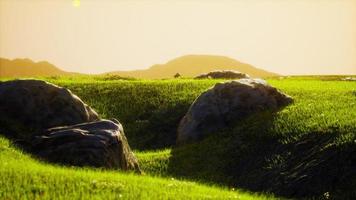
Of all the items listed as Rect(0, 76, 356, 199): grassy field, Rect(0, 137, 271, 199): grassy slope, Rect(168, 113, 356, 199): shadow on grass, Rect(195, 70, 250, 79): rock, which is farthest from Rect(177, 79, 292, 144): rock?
Rect(195, 70, 250, 79): rock

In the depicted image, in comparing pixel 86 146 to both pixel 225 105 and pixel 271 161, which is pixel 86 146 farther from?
pixel 225 105

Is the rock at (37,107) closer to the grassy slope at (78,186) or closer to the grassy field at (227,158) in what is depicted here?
the grassy field at (227,158)

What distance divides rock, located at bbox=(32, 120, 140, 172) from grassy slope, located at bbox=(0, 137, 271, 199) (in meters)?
2.41

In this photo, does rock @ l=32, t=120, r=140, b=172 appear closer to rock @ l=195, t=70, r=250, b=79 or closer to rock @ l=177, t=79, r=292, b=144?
rock @ l=177, t=79, r=292, b=144

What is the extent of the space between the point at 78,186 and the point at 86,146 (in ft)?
20.2

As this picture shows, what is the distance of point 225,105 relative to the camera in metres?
35.7

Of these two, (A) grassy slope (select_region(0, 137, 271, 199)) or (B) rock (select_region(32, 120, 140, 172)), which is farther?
(B) rock (select_region(32, 120, 140, 172))

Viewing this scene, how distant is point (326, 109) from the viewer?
33188 mm

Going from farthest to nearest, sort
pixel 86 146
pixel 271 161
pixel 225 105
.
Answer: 1. pixel 225 105
2. pixel 271 161
3. pixel 86 146

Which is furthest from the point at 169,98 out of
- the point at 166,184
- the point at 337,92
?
the point at 166,184

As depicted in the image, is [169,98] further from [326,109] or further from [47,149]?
[47,149]

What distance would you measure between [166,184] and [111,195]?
3.81m

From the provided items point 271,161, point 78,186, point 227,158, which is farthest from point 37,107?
point 78,186

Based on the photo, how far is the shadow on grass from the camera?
23828 millimetres
